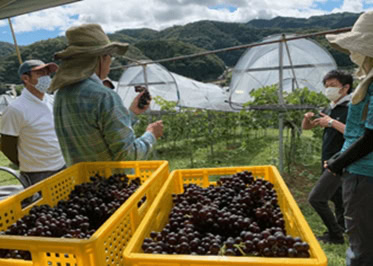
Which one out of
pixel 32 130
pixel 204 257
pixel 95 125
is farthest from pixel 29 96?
pixel 204 257

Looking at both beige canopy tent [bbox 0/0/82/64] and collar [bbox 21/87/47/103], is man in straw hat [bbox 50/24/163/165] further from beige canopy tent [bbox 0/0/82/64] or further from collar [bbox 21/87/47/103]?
beige canopy tent [bbox 0/0/82/64]

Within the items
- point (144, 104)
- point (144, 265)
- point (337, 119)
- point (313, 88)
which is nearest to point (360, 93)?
point (337, 119)

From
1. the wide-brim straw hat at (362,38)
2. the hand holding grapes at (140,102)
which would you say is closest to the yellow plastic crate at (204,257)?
the hand holding grapes at (140,102)

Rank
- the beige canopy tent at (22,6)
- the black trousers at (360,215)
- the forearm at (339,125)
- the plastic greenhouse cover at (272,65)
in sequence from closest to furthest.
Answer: the black trousers at (360,215) → the forearm at (339,125) → the beige canopy tent at (22,6) → the plastic greenhouse cover at (272,65)

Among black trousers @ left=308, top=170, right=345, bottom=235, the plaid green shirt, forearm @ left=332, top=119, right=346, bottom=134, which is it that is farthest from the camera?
black trousers @ left=308, top=170, right=345, bottom=235

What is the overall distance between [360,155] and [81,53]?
194 cm

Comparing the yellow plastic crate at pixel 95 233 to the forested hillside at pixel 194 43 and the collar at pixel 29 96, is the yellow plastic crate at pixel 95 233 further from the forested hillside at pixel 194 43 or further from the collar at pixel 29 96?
the forested hillside at pixel 194 43

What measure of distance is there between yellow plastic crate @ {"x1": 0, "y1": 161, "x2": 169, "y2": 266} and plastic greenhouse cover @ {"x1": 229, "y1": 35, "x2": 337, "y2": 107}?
19.0 feet

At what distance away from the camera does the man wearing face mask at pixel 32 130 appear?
10.1 feet

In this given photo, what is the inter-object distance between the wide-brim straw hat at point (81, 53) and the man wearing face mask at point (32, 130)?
1.43 metres

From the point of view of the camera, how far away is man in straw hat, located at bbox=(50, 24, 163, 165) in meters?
1.79

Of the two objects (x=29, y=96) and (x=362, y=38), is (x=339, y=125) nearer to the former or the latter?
(x=362, y=38)

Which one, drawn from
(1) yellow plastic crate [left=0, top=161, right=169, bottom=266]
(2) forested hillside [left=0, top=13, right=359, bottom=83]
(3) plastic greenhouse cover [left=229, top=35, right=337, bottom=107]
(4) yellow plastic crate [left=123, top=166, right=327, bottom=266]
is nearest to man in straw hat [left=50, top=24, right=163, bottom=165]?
(1) yellow plastic crate [left=0, top=161, right=169, bottom=266]

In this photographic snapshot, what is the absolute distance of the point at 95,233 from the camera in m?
0.92
